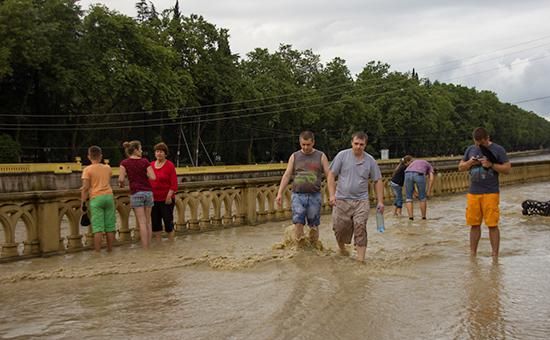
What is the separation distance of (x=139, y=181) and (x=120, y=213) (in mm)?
1428

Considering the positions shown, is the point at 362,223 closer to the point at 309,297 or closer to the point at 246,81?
the point at 309,297

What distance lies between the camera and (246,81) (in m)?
59.3

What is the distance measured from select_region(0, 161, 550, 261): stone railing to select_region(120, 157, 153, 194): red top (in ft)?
3.07

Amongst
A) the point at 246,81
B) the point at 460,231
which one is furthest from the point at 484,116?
the point at 460,231

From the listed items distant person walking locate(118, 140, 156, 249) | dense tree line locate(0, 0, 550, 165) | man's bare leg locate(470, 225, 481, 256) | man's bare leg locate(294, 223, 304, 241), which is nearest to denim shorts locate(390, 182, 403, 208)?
man's bare leg locate(470, 225, 481, 256)

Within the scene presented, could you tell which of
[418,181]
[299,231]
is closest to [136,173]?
[299,231]

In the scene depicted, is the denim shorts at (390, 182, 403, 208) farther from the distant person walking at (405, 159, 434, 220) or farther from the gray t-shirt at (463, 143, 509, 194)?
the gray t-shirt at (463, 143, 509, 194)

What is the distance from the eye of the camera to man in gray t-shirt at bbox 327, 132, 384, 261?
7.43 metres

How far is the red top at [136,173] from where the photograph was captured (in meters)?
8.96

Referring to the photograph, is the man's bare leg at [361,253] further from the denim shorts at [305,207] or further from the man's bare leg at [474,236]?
the man's bare leg at [474,236]

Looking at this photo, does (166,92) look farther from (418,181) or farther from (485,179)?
(485,179)

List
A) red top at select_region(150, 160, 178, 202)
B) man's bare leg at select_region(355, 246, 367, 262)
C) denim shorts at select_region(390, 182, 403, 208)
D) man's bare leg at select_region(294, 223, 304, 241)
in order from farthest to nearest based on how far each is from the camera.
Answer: denim shorts at select_region(390, 182, 403, 208) → red top at select_region(150, 160, 178, 202) → man's bare leg at select_region(294, 223, 304, 241) → man's bare leg at select_region(355, 246, 367, 262)

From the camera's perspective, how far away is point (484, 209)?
7.66 metres

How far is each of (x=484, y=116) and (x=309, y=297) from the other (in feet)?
419
